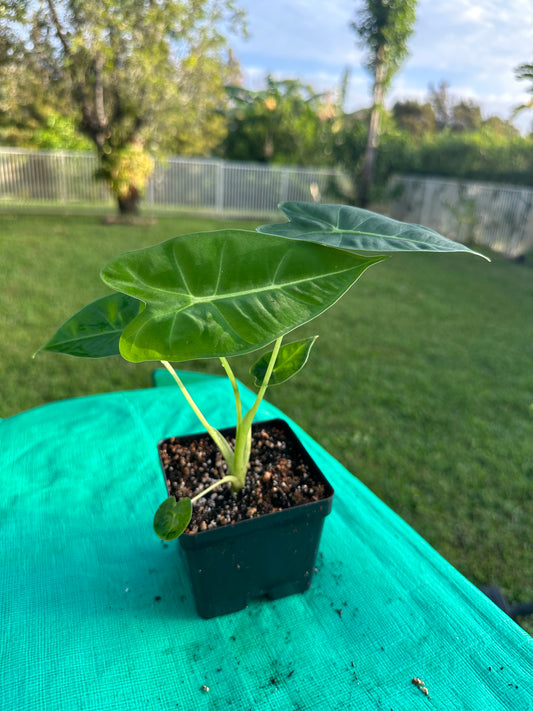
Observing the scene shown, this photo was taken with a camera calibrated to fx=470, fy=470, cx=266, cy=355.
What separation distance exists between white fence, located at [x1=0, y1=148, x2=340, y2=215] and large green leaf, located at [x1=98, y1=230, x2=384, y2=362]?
8.94 metres

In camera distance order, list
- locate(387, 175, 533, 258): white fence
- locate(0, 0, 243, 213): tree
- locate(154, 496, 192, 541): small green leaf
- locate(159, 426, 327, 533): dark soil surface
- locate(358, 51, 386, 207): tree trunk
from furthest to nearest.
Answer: locate(358, 51, 386, 207): tree trunk
locate(387, 175, 533, 258): white fence
locate(0, 0, 243, 213): tree
locate(159, 426, 327, 533): dark soil surface
locate(154, 496, 192, 541): small green leaf

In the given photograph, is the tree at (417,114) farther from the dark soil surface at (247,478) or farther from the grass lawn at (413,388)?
the dark soil surface at (247,478)

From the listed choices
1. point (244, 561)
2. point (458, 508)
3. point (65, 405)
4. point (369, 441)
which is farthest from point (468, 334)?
point (244, 561)

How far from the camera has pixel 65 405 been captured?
1642 millimetres

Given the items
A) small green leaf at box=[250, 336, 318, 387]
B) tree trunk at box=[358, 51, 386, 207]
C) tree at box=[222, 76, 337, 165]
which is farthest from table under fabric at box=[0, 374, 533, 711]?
tree at box=[222, 76, 337, 165]

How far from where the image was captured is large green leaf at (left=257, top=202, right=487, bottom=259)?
675 millimetres

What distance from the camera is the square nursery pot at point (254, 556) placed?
81 centimetres

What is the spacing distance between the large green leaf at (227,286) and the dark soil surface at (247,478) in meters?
0.38

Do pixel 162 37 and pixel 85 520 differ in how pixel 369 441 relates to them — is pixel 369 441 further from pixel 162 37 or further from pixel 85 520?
pixel 162 37

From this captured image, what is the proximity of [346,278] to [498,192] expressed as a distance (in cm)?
836

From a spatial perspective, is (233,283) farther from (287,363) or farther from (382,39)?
(382,39)

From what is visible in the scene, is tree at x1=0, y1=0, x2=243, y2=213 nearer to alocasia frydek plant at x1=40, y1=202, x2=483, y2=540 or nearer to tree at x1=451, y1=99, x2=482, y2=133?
A: alocasia frydek plant at x1=40, y1=202, x2=483, y2=540

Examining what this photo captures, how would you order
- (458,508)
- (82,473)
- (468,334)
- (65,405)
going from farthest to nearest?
(468,334), (458,508), (65,405), (82,473)

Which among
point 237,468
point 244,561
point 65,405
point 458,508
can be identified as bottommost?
point 458,508
